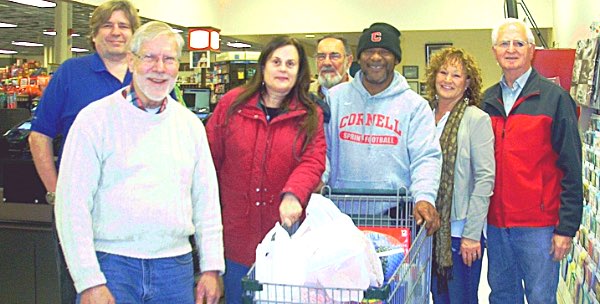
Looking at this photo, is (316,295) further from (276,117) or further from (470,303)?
(470,303)

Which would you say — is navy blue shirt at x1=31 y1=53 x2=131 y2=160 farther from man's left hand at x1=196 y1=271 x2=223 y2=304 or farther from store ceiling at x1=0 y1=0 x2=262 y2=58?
store ceiling at x1=0 y1=0 x2=262 y2=58

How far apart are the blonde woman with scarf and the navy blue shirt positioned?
4.90 feet

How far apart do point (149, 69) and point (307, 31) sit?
11.0m

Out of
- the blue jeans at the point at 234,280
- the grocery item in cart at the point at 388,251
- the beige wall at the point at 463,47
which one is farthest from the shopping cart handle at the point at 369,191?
the beige wall at the point at 463,47

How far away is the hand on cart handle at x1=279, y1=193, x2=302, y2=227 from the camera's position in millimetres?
2387

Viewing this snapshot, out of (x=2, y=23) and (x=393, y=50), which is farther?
(x=2, y=23)

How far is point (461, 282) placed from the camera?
3441mm

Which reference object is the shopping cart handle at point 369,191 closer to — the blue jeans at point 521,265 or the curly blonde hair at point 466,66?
the blue jeans at point 521,265

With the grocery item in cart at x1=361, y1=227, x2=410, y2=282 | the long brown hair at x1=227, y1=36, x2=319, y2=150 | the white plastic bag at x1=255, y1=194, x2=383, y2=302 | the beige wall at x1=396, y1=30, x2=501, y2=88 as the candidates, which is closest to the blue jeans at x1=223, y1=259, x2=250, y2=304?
the long brown hair at x1=227, y1=36, x2=319, y2=150

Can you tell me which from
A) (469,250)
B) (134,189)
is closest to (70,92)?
(134,189)

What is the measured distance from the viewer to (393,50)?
2.84 m

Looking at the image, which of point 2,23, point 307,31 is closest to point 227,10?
point 307,31

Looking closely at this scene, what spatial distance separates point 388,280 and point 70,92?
1568mm

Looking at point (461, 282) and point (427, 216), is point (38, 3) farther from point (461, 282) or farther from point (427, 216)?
point (427, 216)
